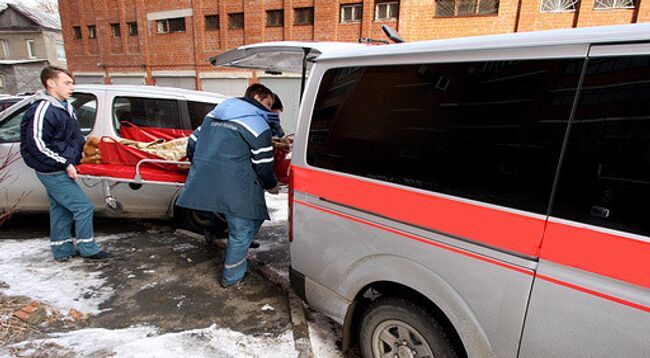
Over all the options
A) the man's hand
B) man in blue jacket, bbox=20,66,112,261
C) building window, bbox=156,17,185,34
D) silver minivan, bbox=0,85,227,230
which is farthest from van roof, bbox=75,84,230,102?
building window, bbox=156,17,185,34

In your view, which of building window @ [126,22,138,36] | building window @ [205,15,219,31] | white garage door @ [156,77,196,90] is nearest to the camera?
building window @ [205,15,219,31]

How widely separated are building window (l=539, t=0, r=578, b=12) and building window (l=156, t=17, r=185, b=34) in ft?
53.4

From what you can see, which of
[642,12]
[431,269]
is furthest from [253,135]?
[642,12]

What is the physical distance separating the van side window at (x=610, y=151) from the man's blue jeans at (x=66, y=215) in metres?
3.97

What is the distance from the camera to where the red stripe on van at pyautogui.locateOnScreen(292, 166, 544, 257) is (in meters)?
1.46

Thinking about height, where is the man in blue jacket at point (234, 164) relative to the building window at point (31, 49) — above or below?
below

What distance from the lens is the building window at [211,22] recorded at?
1756 cm

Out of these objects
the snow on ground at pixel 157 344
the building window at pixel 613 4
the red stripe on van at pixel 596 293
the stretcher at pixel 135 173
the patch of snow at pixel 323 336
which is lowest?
the patch of snow at pixel 323 336

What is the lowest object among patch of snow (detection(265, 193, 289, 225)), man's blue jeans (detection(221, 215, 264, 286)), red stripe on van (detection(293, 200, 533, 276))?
patch of snow (detection(265, 193, 289, 225))

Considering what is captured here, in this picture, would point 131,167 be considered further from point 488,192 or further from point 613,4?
point 613,4

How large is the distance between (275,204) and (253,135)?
323 cm

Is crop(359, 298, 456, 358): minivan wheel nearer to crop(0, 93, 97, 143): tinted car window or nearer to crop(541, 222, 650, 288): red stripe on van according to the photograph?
crop(541, 222, 650, 288): red stripe on van

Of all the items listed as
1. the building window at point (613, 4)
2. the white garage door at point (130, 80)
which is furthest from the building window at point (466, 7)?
the white garage door at point (130, 80)

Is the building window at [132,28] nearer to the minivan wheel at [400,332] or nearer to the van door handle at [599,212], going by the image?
the minivan wheel at [400,332]
